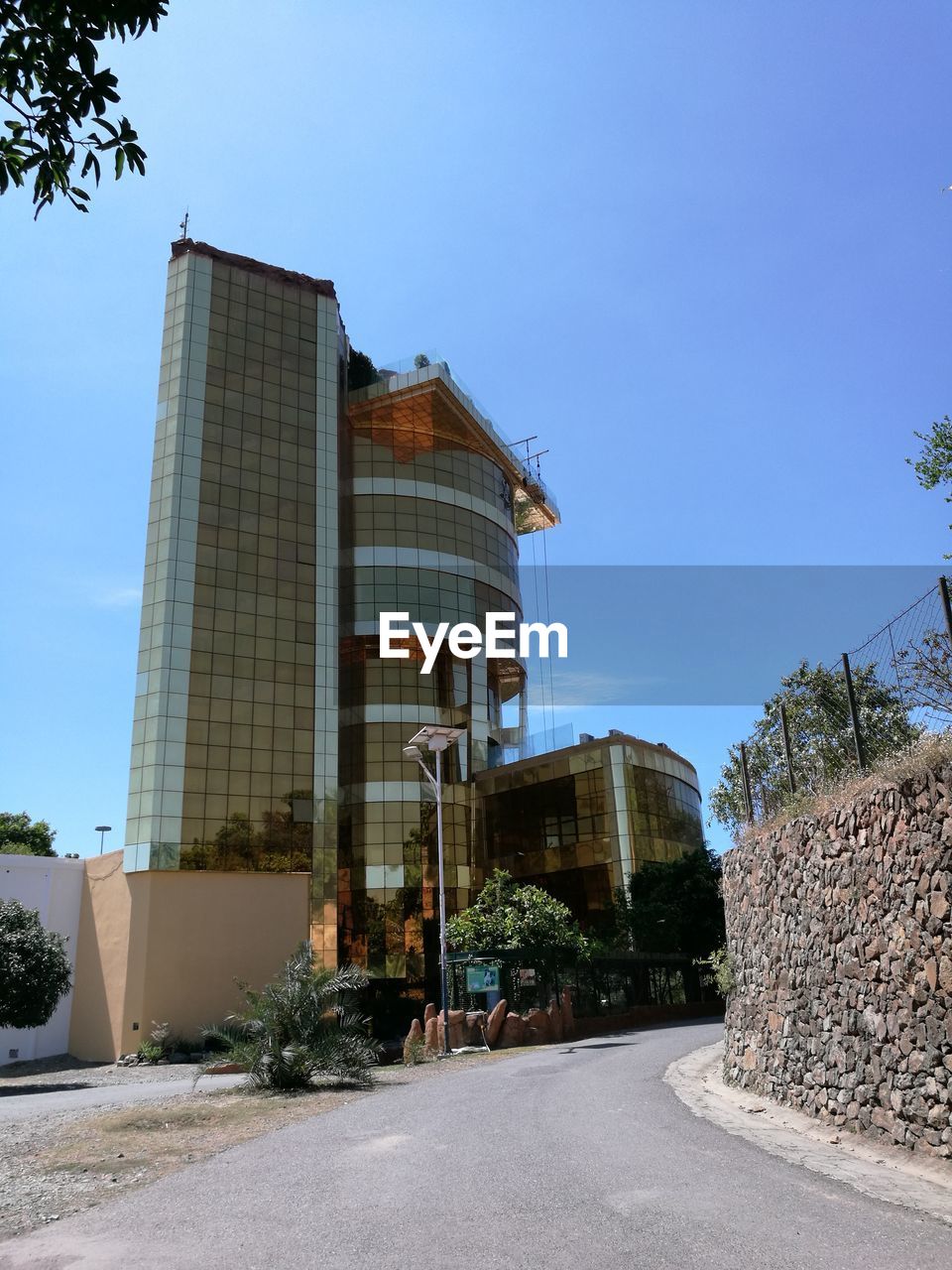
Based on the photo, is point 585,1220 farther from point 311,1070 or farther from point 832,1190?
point 311,1070

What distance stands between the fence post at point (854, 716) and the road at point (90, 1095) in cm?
1395

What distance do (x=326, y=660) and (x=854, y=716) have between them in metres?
35.0

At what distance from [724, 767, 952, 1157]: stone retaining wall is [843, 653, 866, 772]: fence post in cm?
86

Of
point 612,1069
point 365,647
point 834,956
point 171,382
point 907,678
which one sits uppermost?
point 171,382

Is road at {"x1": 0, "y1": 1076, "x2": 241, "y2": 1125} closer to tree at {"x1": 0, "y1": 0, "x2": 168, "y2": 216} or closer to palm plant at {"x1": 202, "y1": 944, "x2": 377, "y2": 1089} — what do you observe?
palm plant at {"x1": 202, "y1": 944, "x2": 377, "y2": 1089}

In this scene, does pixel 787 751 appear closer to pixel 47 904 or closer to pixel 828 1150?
pixel 828 1150

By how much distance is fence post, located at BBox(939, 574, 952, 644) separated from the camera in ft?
34.3

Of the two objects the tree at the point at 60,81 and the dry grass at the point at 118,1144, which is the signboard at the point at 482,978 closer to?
the dry grass at the point at 118,1144

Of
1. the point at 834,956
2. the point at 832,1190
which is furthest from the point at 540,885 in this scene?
the point at 832,1190

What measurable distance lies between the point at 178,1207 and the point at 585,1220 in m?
3.52

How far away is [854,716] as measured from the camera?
12547 mm

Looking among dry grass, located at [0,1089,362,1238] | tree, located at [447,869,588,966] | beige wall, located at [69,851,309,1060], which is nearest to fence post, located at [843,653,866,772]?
dry grass, located at [0,1089,362,1238]

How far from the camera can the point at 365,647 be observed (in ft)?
165

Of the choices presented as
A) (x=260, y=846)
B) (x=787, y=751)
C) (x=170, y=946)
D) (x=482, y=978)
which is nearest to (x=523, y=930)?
(x=482, y=978)
